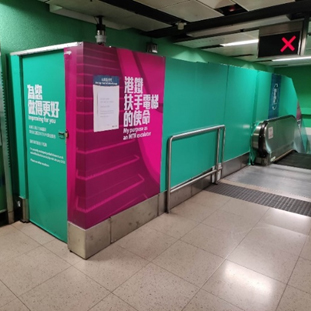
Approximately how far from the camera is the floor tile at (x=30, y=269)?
6.43 feet

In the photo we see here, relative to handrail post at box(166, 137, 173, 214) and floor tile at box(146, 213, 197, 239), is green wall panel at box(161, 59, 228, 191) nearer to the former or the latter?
handrail post at box(166, 137, 173, 214)

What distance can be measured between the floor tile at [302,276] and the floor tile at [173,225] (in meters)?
1.04

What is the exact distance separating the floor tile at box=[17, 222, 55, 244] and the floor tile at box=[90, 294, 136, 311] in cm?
103

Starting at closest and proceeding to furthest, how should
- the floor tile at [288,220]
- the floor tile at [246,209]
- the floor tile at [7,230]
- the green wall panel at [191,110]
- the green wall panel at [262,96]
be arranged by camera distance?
1. the floor tile at [7,230]
2. the floor tile at [288,220]
3. the green wall panel at [191,110]
4. the floor tile at [246,209]
5. the green wall panel at [262,96]

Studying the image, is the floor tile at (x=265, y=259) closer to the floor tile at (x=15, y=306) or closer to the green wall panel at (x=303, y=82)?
the floor tile at (x=15, y=306)

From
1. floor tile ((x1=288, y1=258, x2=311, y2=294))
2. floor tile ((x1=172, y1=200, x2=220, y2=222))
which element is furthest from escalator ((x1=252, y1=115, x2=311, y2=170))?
floor tile ((x1=288, y1=258, x2=311, y2=294))

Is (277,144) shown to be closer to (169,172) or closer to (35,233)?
(169,172)

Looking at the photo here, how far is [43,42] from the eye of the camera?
282 cm

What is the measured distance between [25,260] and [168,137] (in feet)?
6.15

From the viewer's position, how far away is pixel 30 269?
6.99ft

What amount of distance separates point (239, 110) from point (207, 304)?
3.65 metres

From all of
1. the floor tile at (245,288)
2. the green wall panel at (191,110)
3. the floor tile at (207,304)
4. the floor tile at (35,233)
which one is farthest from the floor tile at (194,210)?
the floor tile at (35,233)

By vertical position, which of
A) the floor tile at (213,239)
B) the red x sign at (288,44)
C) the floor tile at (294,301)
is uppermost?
the red x sign at (288,44)

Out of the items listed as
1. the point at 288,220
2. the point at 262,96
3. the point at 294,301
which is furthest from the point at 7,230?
the point at 262,96
